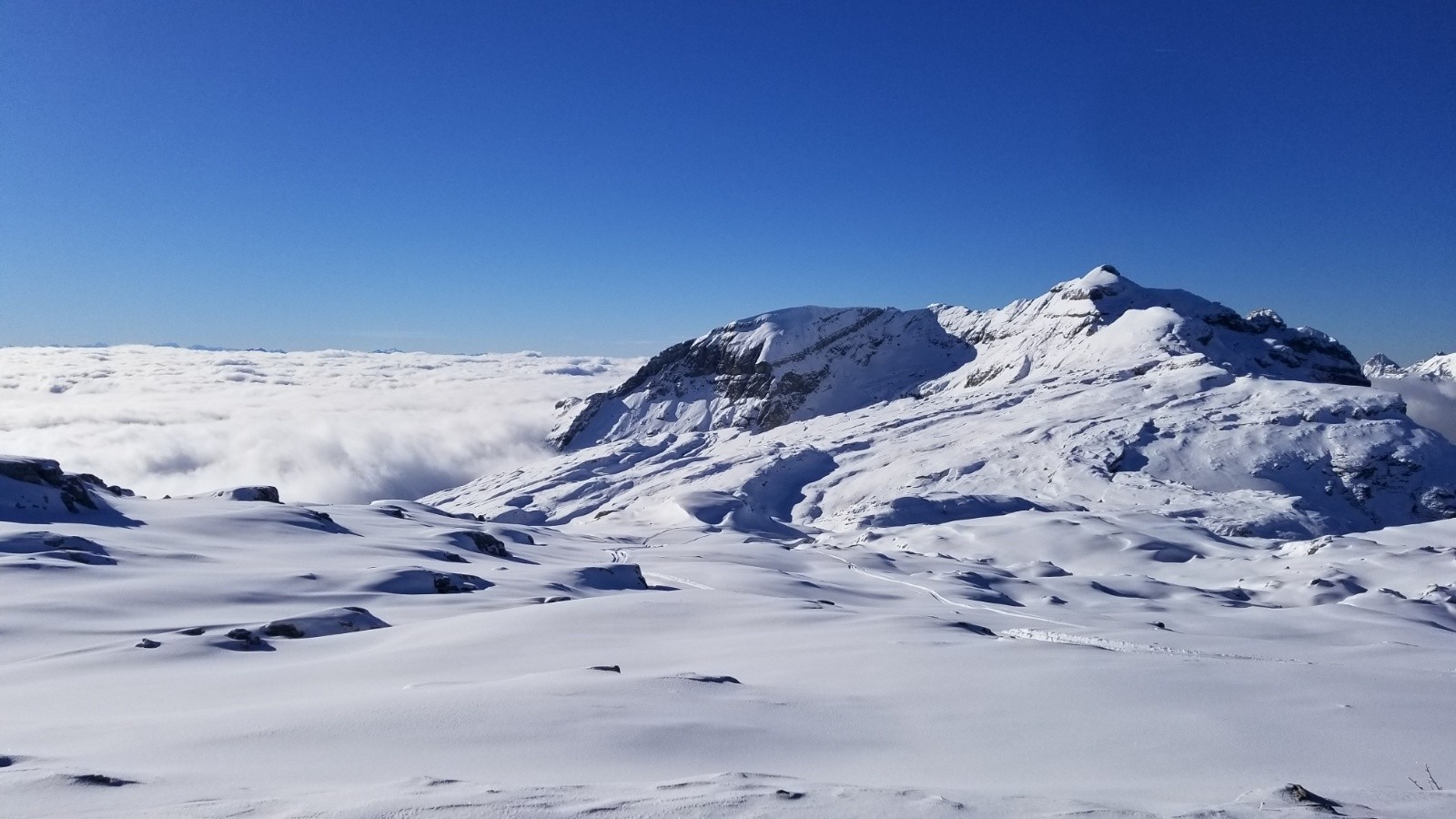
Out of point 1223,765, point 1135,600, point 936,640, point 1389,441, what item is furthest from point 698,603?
point 1389,441

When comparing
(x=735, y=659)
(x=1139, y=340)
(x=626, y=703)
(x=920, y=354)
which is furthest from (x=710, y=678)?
(x=920, y=354)

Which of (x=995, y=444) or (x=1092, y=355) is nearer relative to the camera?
(x=995, y=444)

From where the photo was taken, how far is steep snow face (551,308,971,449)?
4449 inches

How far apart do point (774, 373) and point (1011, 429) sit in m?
50.1

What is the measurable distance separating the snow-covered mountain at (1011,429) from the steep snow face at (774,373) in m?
0.36

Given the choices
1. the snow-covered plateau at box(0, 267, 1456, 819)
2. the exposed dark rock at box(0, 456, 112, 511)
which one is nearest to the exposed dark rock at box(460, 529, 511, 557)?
the snow-covered plateau at box(0, 267, 1456, 819)

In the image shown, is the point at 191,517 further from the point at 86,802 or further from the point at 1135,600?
the point at 1135,600

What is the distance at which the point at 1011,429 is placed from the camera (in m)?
71.8

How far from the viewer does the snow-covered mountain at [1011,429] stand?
5875 centimetres

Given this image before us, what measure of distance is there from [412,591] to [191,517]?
1007 centimetres

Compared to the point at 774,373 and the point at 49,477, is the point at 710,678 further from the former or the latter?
the point at 774,373

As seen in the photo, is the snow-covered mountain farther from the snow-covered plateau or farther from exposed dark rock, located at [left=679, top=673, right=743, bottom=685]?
exposed dark rock, located at [left=679, top=673, right=743, bottom=685]

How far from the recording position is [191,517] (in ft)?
76.9

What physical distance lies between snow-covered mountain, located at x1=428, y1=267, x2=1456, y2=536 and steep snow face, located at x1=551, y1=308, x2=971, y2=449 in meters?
0.36
